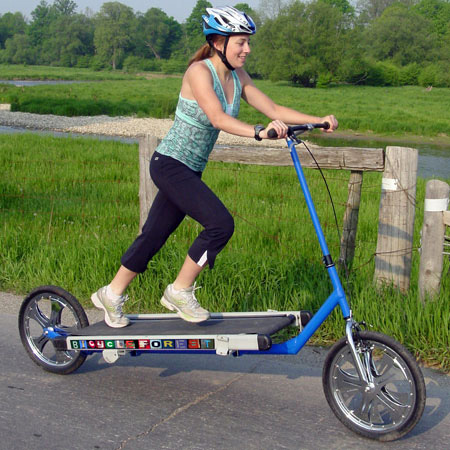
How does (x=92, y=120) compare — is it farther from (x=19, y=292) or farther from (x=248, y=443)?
(x=248, y=443)

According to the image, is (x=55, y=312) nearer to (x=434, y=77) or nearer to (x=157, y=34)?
(x=434, y=77)

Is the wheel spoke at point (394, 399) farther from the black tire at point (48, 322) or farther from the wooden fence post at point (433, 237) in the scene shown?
the black tire at point (48, 322)

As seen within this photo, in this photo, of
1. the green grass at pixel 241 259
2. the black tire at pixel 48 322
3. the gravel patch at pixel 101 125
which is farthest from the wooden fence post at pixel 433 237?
the gravel patch at pixel 101 125

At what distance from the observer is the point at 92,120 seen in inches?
1529

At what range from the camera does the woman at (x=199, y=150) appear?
3855 millimetres

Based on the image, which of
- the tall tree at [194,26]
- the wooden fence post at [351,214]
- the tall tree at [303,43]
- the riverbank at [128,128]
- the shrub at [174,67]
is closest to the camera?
the wooden fence post at [351,214]

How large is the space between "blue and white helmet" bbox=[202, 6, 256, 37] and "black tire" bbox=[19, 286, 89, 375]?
6.31ft

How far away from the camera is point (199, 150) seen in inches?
161

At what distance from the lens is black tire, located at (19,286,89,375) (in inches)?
177

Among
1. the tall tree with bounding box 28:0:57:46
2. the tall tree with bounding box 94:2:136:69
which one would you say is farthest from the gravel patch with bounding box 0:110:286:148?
the tall tree with bounding box 28:0:57:46

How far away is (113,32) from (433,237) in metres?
152

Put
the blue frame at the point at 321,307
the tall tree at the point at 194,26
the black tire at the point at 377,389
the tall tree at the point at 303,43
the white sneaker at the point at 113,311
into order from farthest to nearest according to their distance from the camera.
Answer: the tall tree at the point at 194,26 < the tall tree at the point at 303,43 < the white sneaker at the point at 113,311 < the blue frame at the point at 321,307 < the black tire at the point at 377,389

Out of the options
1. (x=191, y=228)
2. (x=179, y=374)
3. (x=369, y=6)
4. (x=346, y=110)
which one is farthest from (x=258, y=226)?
(x=369, y=6)

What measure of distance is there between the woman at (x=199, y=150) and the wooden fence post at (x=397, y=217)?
139 cm
